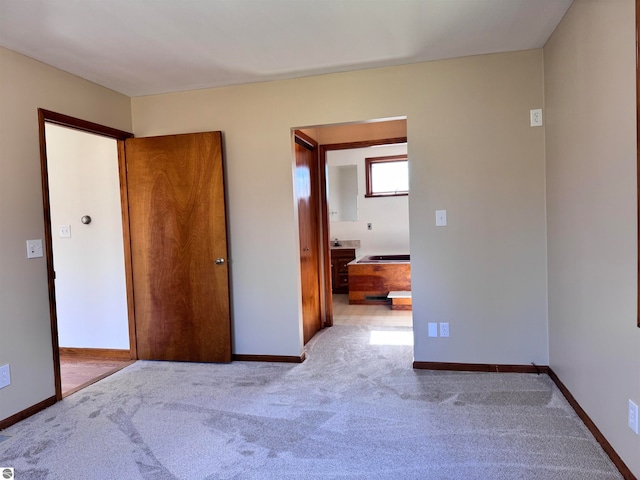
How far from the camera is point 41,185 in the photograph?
257 centimetres

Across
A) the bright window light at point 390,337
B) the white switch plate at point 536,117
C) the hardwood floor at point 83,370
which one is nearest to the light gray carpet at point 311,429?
the hardwood floor at point 83,370

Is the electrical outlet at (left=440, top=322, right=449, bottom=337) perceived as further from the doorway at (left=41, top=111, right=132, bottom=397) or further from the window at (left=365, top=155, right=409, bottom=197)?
the window at (left=365, top=155, right=409, bottom=197)

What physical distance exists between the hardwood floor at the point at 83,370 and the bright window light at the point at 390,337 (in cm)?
225

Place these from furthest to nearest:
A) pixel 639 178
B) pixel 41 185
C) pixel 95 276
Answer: pixel 95 276
pixel 41 185
pixel 639 178

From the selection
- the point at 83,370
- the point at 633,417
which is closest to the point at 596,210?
the point at 633,417

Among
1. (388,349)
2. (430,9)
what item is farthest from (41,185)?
(388,349)

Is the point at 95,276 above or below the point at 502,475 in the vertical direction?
above

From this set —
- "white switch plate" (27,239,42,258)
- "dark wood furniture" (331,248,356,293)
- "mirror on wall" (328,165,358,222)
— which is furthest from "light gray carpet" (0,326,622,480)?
"mirror on wall" (328,165,358,222)

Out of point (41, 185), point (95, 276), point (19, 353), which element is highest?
point (41, 185)

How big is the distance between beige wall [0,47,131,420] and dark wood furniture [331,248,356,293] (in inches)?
165

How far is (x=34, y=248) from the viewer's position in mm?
2502

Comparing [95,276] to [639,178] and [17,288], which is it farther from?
[639,178]

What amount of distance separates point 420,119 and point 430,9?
2.84ft

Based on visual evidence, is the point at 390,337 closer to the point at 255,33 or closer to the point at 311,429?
the point at 311,429
